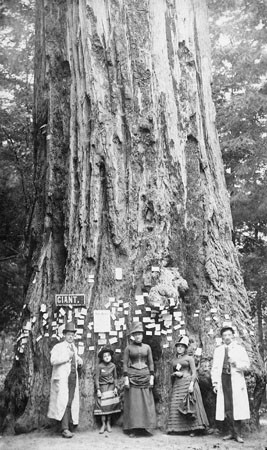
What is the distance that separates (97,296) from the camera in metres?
7.53

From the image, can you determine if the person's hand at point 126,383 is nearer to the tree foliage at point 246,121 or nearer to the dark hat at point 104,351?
the dark hat at point 104,351

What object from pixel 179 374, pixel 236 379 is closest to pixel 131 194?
pixel 179 374

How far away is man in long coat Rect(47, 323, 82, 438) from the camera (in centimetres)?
670

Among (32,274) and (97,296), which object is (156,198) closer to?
(97,296)

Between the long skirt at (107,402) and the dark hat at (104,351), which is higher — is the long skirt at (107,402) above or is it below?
below

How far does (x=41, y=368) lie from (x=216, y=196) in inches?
149

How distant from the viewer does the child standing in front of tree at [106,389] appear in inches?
270

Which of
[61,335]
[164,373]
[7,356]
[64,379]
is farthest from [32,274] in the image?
[7,356]

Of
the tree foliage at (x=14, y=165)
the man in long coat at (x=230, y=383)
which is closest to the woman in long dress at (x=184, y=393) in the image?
the man in long coat at (x=230, y=383)

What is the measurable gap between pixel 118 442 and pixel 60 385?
1050 millimetres

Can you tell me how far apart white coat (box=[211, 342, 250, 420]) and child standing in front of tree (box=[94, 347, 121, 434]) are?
131 cm

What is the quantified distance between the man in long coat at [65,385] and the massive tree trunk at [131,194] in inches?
7.6

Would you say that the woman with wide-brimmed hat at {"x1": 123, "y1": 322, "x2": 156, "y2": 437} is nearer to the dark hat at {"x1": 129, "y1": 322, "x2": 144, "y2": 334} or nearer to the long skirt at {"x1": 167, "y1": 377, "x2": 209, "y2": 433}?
the dark hat at {"x1": 129, "y1": 322, "x2": 144, "y2": 334}

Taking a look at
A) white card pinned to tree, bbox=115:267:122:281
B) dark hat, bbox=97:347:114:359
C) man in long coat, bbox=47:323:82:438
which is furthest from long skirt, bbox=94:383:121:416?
white card pinned to tree, bbox=115:267:122:281
